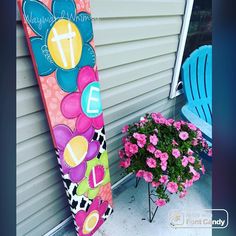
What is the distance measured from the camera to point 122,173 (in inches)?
88.0

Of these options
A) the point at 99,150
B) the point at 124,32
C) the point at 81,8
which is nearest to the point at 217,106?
the point at 81,8

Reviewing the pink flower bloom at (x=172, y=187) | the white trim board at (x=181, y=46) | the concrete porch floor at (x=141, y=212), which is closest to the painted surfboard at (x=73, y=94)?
the concrete porch floor at (x=141, y=212)

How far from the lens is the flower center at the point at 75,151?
4.74ft

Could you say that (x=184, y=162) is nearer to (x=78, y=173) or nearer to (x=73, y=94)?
(x=78, y=173)

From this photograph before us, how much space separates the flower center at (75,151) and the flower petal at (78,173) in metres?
0.03

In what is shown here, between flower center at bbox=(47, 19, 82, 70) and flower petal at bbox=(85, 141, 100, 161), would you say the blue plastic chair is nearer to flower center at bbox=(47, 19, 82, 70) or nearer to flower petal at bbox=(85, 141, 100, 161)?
flower petal at bbox=(85, 141, 100, 161)

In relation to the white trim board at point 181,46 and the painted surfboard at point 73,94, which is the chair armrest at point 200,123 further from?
the painted surfboard at point 73,94

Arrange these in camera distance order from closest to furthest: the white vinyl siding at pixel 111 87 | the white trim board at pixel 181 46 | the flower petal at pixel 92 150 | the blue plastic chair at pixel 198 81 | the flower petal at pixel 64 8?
the flower petal at pixel 64 8
the white vinyl siding at pixel 111 87
the flower petal at pixel 92 150
the white trim board at pixel 181 46
the blue plastic chair at pixel 198 81

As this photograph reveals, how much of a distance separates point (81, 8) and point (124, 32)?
453 mm

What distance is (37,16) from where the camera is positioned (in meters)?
1.17

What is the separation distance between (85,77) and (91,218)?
2.96 ft

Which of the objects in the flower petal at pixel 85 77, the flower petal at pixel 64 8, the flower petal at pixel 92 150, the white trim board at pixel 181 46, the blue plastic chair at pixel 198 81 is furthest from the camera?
the blue plastic chair at pixel 198 81

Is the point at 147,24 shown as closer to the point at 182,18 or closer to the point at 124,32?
the point at 124,32

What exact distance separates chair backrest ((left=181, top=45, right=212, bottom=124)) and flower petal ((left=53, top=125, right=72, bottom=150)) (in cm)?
142
